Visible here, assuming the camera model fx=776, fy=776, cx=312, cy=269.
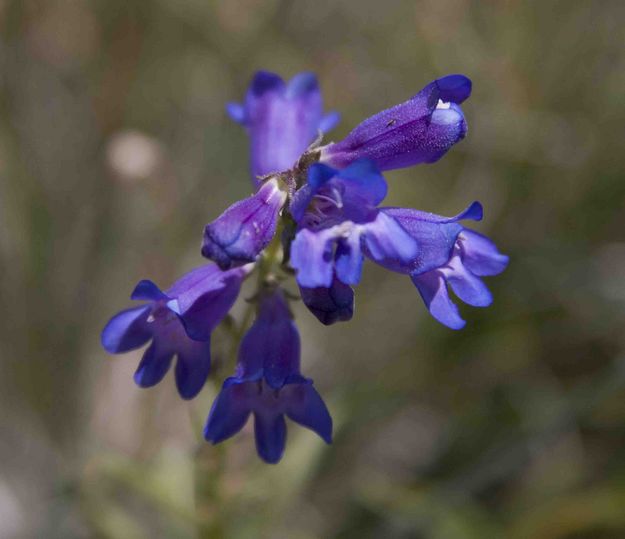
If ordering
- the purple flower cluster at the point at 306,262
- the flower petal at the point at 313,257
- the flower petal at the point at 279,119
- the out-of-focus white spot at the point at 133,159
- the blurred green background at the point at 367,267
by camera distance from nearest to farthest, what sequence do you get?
the flower petal at the point at 313,257
the purple flower cluster at the point at 306,262
the flower petal at the point at 279,119
the out-of-focus white spot at the point at 133,159
the blurred green background at the point at 367,267

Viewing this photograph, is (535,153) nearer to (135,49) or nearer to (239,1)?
(239,1)

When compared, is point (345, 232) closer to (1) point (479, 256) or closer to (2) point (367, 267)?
(1) point (479, 256)

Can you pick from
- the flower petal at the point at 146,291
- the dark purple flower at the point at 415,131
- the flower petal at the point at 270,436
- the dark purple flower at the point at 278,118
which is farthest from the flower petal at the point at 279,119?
the flower petal at the point at 270,436

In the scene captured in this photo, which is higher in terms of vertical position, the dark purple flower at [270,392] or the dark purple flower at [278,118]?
the dark purple flower at [278,118]

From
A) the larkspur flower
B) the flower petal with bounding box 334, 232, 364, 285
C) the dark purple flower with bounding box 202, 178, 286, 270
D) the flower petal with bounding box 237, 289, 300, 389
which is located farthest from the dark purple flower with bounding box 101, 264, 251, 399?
the flower petal with bounding box 334, 232, 364, 285

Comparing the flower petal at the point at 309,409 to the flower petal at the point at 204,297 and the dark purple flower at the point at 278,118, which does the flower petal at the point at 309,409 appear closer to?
the flower petal at the point at 204,297

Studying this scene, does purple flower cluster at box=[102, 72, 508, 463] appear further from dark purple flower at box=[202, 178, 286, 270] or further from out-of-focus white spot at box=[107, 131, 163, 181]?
out-of-focus white spot at box=[107, 131, 163, 181]
